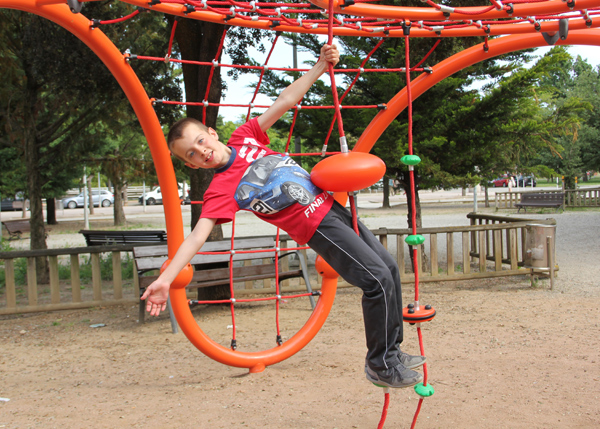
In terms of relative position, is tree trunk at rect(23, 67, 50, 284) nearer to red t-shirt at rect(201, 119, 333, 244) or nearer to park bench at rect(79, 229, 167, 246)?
park bench at rect(79, 229, 167, 246)

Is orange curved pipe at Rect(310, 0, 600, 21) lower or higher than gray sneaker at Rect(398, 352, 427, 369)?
higher

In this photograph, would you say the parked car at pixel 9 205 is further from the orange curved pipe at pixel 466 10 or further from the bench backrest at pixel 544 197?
the orange curved pipe at pixel 466 10

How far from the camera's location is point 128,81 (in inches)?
138

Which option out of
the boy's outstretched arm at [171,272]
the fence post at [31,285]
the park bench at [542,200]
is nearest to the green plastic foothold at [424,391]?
the boy's outstretched arm at [171,272]

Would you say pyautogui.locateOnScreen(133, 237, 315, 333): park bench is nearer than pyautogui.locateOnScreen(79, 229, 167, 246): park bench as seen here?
Yes

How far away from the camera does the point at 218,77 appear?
19.9 ft

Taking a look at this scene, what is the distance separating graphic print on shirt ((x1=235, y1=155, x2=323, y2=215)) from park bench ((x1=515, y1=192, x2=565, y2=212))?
58.1ft

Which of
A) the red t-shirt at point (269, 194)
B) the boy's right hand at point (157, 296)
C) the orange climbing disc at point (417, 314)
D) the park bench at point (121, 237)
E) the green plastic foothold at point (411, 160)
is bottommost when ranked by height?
the park bench at point (121, 237)

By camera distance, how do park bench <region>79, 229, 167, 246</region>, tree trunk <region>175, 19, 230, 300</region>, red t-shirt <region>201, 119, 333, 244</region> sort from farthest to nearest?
park bench <region>79, 229, 167, 246</region> → tree trunk <region>175, 19, 230, 300</region> → red t-shirt <region>201, 119, 333, 244</region>

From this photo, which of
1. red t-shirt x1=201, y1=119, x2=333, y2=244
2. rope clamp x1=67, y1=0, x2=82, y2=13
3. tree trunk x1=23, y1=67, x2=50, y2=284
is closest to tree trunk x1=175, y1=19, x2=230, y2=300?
rope clamp x1=67, y1=0, x2=82, y2=13

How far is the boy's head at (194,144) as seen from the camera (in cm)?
244

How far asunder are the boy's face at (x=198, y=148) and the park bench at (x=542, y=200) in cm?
1788

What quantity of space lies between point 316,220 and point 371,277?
361 millimetres

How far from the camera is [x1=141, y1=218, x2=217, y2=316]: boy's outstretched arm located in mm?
2076
